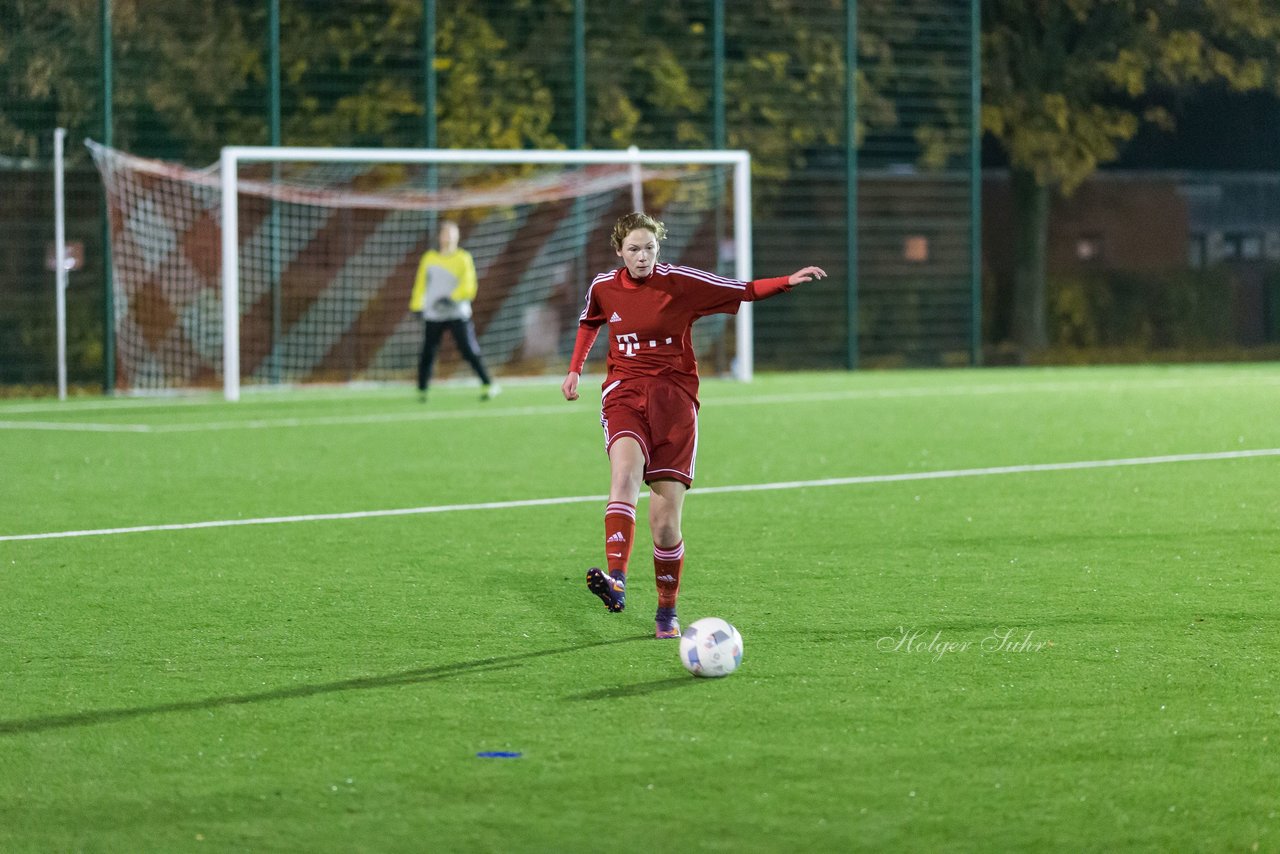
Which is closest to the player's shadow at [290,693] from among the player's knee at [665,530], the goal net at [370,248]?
the player's knee at [665,530]

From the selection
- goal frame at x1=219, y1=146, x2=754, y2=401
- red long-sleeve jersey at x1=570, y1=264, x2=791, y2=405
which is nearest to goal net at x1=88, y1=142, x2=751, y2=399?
goal frame at x1=219, y1=146, x2=754, y2=401

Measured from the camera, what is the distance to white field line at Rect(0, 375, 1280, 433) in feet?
55.8

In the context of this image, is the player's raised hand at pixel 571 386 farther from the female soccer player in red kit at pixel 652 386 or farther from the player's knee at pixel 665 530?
the player's knee at pixel 665 530

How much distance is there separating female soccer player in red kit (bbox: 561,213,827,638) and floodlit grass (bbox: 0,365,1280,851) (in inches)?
11.5

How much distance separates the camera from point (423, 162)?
2375 centimetres

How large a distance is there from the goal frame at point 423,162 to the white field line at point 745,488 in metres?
6.13

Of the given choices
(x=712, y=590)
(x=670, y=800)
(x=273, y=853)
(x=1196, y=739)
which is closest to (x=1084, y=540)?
(x=712, y=590)

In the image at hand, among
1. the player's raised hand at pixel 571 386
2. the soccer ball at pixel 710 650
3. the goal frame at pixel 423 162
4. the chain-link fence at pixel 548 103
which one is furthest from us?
the chain-link fence at pixel 548 103

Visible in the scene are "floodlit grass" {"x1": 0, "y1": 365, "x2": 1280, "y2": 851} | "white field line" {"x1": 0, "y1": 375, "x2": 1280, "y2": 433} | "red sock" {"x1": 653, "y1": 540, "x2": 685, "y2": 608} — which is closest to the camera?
"floodlit grass" {"x1": 0, "y1": 365, "x2": 1280, "y2": 851}

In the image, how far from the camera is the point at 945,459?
13.2m

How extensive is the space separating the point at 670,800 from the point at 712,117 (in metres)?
21.7

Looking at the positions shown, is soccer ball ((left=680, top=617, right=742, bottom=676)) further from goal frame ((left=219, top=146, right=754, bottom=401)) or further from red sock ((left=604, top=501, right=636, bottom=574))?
goal frame ((left=219, top=146, right=754, bottom=401))

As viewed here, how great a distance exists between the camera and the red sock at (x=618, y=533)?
700 centimetres

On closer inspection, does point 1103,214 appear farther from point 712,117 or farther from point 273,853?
point 273,853
